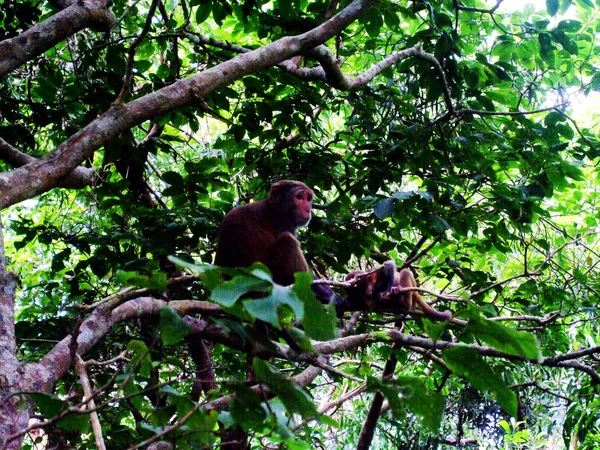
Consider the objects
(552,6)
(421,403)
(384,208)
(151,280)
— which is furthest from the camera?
(552,6)

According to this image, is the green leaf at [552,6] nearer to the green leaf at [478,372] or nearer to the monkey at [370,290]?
the monkey at [370,290]

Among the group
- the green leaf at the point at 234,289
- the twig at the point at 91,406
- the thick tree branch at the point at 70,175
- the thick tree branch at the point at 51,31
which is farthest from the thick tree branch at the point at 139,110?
the green leaf at the point at 234,289

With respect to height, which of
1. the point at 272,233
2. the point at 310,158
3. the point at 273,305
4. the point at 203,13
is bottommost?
the point at 273,305

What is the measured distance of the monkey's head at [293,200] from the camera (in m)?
5.41

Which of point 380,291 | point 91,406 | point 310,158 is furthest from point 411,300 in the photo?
point 91,406

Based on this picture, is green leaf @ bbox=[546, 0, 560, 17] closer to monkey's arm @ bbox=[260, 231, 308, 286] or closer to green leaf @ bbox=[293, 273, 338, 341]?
monkey's arm @ bbox=[260, 231, 308, 286]

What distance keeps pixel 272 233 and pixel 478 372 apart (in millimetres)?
3310

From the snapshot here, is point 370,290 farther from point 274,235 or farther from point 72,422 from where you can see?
point 72,422

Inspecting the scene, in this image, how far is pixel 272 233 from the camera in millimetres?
5324

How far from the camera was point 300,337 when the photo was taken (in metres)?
1.82

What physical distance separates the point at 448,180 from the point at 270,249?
1613 mm

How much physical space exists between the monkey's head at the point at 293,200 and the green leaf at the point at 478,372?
130 inches

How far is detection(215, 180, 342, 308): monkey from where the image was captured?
4.84 meters

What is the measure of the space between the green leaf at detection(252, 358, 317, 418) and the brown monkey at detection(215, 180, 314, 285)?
8.69 feet
